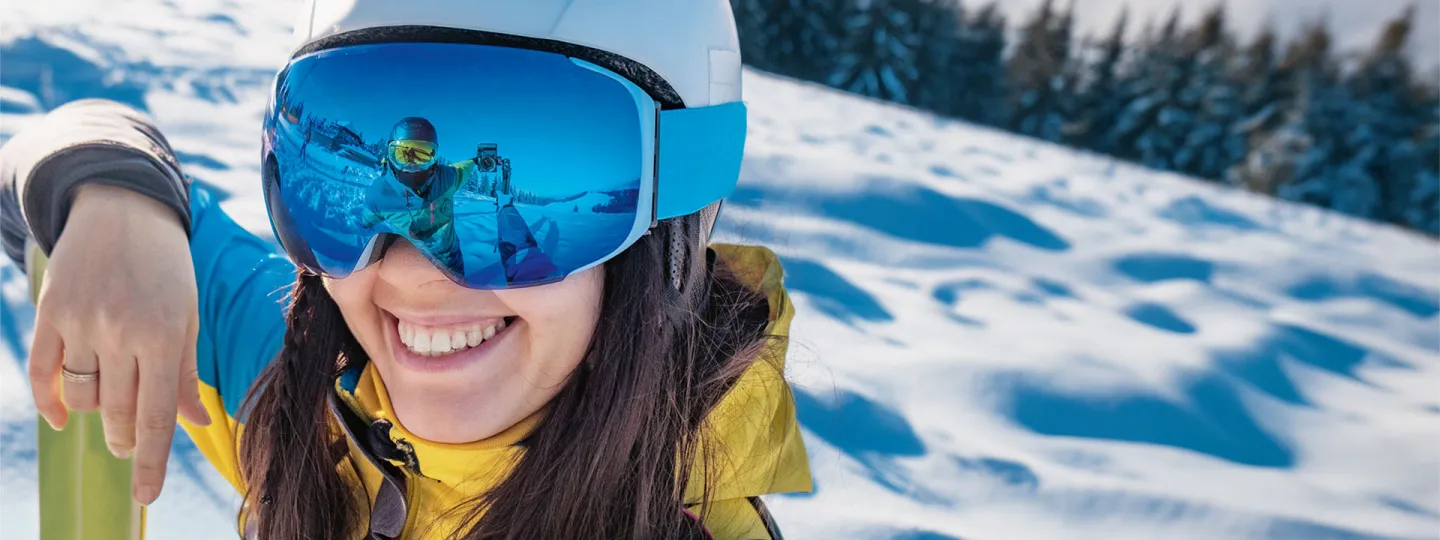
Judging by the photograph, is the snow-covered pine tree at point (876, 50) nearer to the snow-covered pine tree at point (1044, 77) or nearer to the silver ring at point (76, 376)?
the snow-covered pine tree at point (1044, 77)

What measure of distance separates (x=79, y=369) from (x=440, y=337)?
1.70 feet

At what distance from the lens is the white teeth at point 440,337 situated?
4.16 feet

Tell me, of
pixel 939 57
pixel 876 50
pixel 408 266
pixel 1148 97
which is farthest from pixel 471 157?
pixel 939 57

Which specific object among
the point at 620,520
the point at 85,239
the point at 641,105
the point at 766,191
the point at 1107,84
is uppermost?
the point at 641,105

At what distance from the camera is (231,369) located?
1792mm

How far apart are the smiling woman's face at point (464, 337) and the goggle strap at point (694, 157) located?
143 mm

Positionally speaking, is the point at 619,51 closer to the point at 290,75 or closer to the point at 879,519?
the point at 290,75

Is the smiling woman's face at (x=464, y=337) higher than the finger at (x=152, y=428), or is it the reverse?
the smiling woman's face at (x=464, y=337)

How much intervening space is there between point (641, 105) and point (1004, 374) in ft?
7.38

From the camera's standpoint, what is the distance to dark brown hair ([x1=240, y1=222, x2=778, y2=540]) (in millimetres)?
1304

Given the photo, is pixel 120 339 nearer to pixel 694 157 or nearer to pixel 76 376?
pixel 76 376

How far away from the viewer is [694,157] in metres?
1.33

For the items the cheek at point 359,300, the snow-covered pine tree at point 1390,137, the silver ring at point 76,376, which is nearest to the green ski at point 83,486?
the silver ring at point 76,376

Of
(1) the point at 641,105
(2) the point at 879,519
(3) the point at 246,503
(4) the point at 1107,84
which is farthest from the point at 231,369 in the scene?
(4) the point at 1107,84
